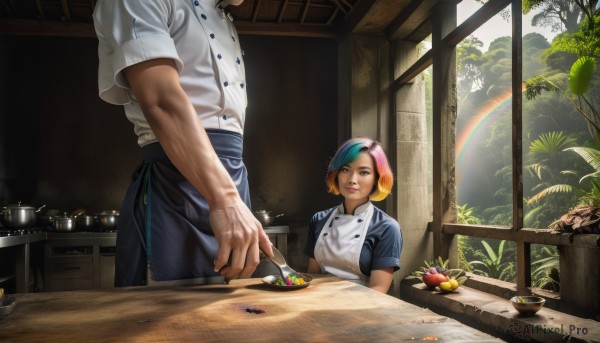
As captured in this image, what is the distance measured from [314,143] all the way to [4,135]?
3.97 metres

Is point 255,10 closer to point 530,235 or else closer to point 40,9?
point 40,9

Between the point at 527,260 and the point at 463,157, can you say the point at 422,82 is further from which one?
the point at 463,157

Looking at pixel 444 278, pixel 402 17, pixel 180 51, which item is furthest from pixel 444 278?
pixel 180 51

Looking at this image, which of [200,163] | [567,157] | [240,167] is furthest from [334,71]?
[567,157]

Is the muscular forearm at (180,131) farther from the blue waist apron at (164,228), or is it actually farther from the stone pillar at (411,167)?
the stone pillar at (411,167)

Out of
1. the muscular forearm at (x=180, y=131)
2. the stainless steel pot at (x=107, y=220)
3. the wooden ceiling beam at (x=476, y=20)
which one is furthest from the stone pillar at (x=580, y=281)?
the stainless steel pot at (x=107, y=220)

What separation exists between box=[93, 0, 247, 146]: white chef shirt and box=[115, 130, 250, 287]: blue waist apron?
0.34 ft

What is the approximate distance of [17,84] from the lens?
6.05 meters

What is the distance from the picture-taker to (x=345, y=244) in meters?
2.96

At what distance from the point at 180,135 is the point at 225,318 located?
21.1 inches

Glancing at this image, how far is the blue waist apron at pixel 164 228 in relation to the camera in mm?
1519

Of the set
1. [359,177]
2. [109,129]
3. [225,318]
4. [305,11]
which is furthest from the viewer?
[109,129]

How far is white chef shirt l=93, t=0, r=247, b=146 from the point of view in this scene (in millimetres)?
1310

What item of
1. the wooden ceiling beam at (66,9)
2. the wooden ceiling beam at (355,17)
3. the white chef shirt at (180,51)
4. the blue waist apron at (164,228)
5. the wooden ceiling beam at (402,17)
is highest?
the wooden ceiling beam at (66,9)
